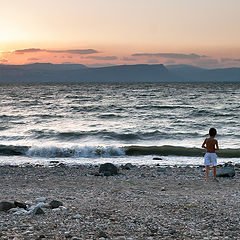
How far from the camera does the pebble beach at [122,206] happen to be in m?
6.28

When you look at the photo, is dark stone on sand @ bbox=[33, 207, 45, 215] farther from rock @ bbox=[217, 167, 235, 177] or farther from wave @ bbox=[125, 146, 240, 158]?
wave @ bbox=[125, 146, 240, 158]

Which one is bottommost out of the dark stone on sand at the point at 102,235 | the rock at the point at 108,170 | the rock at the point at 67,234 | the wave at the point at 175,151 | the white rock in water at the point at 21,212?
the wave at the point at 175,151

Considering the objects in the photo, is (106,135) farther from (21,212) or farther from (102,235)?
(102,235)

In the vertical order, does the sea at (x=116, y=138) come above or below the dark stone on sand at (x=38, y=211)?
below

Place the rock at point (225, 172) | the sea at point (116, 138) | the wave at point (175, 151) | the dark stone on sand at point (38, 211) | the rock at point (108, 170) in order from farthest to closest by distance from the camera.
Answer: the wave at point (175, 151) < the sea at point (116, 138) < the rock at point (108, 170) < the rock at point (225, 172) < the dark stone on sand at point (38, 211)

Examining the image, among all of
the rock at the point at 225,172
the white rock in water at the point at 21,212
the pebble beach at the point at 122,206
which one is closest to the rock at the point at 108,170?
the pebble beach at the point at 122,206

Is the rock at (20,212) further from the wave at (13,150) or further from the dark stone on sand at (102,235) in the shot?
the wave at (13,150)

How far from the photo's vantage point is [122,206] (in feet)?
26.3

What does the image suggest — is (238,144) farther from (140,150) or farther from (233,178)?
(233,178)

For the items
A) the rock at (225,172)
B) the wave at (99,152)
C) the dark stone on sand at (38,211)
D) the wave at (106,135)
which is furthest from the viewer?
the wave at (106,135)

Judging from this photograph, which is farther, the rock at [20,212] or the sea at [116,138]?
the sea at [116,138]

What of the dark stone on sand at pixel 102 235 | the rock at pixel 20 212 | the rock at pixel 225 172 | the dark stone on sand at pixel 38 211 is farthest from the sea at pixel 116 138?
the dark stone on sand at pixel 102 235

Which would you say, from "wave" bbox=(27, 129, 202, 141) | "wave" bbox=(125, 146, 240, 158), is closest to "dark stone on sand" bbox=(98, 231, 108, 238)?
"wave" bbox=(125, 146, 240, 158)

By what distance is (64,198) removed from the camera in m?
8.88
